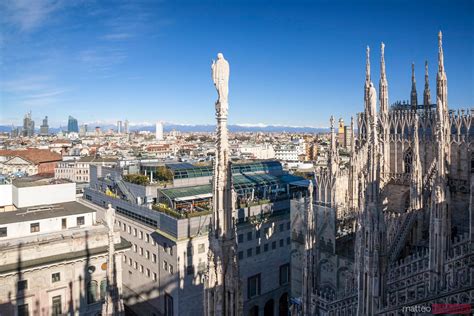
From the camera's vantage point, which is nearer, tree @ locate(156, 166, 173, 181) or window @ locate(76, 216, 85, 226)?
window @ locate(76, 216, 85, 226)

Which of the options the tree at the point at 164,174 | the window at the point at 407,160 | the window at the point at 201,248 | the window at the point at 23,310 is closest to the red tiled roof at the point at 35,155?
the tree at the point at 164,174

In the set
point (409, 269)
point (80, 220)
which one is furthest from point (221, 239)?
point (80, 220)

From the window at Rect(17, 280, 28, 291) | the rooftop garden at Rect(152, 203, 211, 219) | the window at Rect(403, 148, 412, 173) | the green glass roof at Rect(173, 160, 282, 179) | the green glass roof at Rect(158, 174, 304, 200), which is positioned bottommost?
the window at Rect(17, 280, 28, 291)

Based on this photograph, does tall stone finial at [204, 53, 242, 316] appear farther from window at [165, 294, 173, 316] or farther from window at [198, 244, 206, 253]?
window at [165, 294, 173, 316]

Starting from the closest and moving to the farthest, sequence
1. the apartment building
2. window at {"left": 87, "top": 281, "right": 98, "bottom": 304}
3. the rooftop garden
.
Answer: window at {"left": 87, "top": 281, "right": 98, "bottom": 304} → the apartment building → the rooftop garden

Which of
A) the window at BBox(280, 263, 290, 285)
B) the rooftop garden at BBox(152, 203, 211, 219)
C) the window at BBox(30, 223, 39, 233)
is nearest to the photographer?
the window at BBox(30, 223, 39, 233)

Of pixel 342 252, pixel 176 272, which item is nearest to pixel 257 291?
pixel 176 272

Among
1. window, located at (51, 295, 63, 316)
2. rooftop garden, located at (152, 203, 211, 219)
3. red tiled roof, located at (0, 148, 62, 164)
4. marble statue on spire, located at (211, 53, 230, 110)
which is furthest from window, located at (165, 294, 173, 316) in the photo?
red tiled roof, located at (0, 148, 62, 164)
